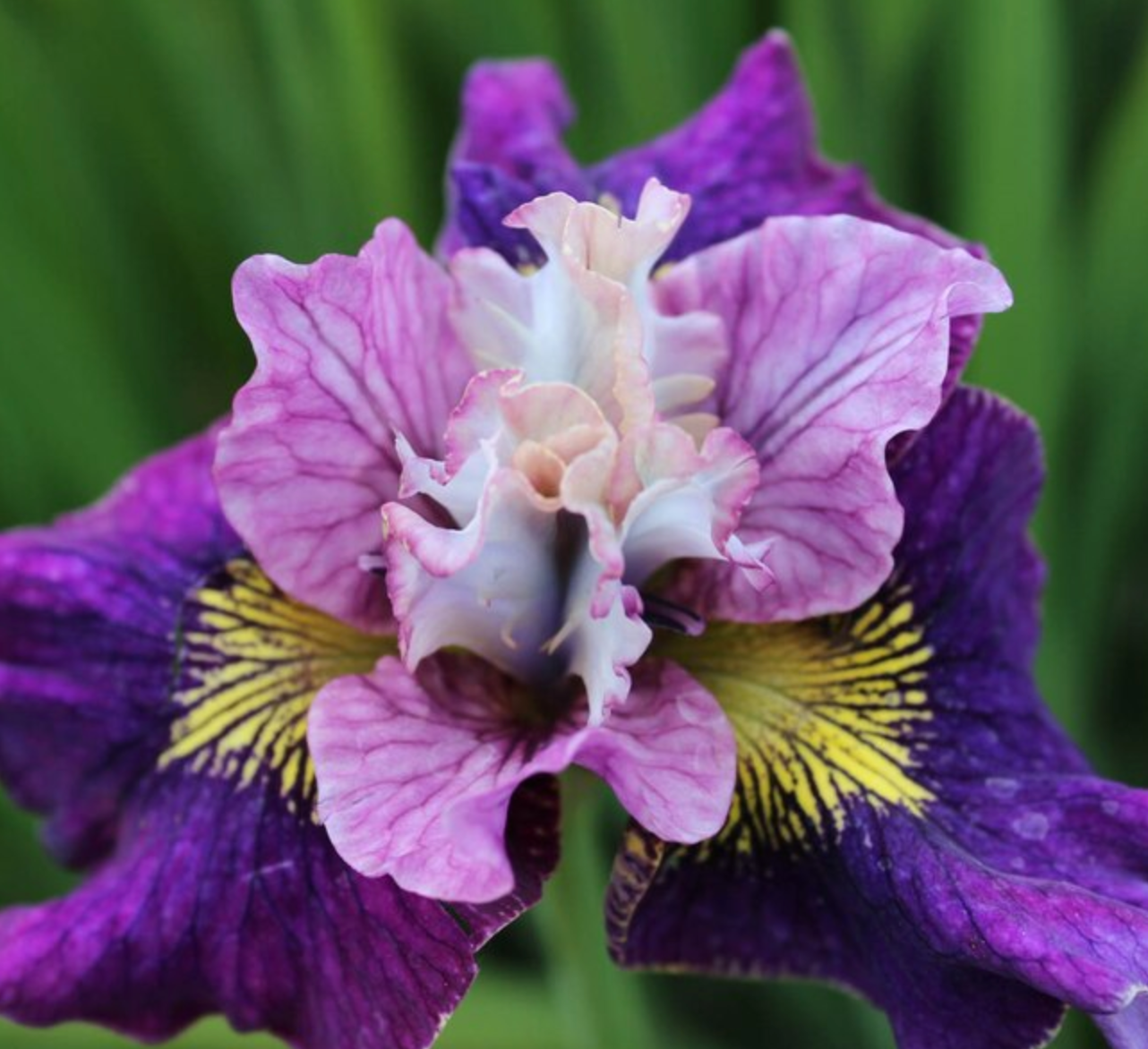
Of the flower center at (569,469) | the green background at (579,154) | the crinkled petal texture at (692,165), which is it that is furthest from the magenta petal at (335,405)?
the green background at (579,154)

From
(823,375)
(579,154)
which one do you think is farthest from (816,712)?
(579,154)

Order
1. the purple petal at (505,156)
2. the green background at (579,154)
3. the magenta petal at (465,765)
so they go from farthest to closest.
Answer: the green background at (579,154) → the purple petal at (505,156) → the magenta petal at (465,765)

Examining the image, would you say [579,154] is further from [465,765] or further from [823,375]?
[465,765]

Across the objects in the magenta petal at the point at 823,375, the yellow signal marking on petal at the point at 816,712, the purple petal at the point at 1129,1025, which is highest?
the magenta petal at the point at 823,375

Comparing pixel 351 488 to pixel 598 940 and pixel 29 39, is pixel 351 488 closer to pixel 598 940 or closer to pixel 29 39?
pixel 598 940

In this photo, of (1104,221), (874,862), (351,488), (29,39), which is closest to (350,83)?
(29,39)

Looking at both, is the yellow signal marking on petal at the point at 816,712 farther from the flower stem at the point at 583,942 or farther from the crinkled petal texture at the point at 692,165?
the crinkled petal texture at the point at 692,165
